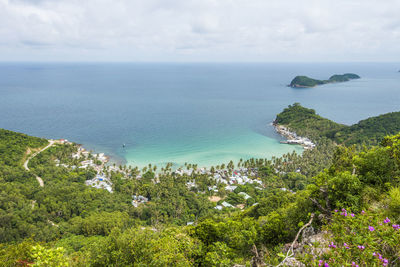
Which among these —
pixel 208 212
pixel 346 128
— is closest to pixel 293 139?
pixel 346 128

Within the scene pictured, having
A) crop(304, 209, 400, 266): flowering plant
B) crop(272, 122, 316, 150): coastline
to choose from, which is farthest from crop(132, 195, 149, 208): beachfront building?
crop(272, 122, 316, 150): coastline

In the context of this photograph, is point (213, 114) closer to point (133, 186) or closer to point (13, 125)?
point (133, 186)

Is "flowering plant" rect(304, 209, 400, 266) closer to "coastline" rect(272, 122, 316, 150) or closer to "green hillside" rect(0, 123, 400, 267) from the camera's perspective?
"green hillside" rect(0, 123, 400, 267)

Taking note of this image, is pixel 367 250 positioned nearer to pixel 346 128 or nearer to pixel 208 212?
pixel 208 212

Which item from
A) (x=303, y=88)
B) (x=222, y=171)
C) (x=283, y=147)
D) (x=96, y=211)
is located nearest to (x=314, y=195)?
(x=96, y=211)

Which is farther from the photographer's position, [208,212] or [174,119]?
[174,119]

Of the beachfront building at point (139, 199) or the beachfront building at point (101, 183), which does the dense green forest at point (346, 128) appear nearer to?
the beachfront building at point (139, 199)
